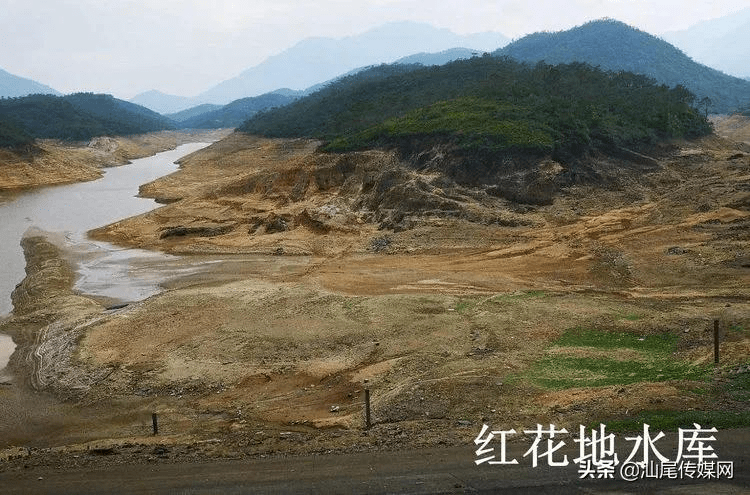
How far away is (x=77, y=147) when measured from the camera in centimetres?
10550

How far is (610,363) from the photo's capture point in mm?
15250

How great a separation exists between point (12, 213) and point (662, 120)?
5326cm

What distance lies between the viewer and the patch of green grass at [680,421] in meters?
10.9

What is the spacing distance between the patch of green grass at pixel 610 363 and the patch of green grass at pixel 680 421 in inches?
83.4

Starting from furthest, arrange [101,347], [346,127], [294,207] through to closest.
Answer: [346,127]
[294,207]
[101,347]

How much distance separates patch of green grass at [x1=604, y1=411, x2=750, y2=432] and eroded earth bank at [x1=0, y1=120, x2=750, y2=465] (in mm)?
255

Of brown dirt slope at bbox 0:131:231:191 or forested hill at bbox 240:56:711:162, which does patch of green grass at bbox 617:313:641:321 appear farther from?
brown dirt slope at bbox 0:131:231:191

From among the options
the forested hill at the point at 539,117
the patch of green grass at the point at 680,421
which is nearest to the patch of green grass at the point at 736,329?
the patch of green grass at the point at 680,421

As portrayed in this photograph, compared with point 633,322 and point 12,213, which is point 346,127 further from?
point 633,322

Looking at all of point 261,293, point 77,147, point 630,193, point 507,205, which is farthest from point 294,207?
point 77,147

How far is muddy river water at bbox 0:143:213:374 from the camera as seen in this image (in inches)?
1126

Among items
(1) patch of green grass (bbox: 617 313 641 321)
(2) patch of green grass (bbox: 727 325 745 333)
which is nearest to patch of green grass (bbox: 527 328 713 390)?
(1) patch of green grass (bbox: 617 313 641 321)

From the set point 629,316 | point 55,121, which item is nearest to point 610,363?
point 629,316

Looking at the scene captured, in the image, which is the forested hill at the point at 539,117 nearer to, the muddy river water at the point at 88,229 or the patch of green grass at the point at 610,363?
the muddy river water at the point at 88,229
